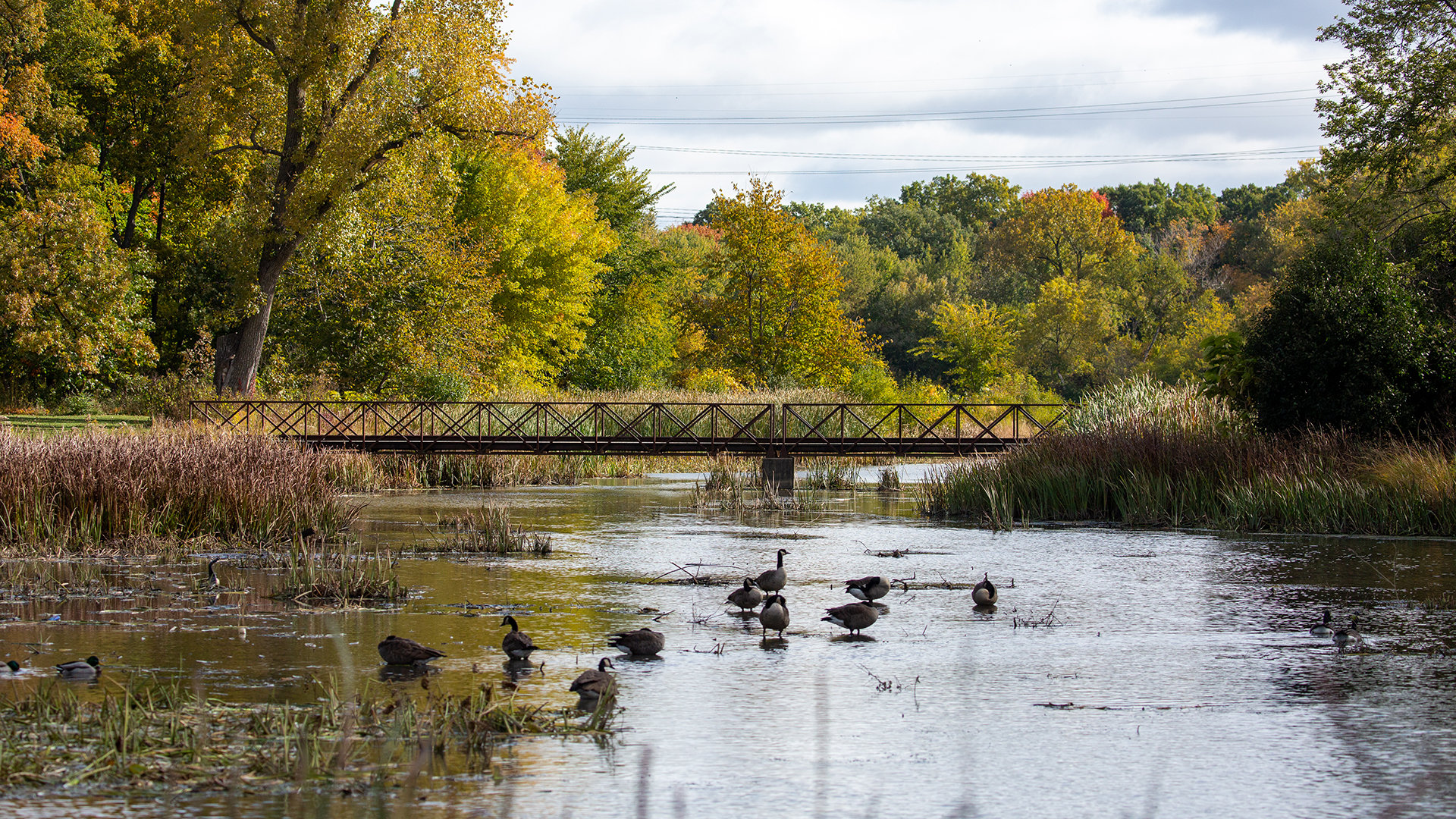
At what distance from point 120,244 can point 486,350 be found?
1098 centimetres

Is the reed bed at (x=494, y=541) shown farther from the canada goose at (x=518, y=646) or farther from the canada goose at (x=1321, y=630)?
the canada goose at (x=1321, y=630)

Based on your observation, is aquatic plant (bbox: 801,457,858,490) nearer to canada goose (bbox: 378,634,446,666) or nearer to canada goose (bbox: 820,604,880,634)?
canada goose (bbox: 820,604,880,634)

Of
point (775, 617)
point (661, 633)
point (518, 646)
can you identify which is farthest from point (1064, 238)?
point (518, 646)

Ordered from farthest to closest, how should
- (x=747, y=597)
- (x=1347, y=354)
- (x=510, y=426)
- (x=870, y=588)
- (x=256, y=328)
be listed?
(x=256, y=328) → (x=510, y=426) → (x=1347, y=354) → (x=870, y=588) → (x=747, y=597)

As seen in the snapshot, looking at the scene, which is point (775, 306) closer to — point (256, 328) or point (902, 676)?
point (256, 328)

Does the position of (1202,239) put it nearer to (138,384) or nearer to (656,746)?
(138,384)

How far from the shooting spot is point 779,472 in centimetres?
2667

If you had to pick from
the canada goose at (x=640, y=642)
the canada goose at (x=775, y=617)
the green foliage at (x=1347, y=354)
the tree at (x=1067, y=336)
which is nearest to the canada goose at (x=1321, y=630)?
the canada goose at (x=775, y=617)

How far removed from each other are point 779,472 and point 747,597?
53.5 ft

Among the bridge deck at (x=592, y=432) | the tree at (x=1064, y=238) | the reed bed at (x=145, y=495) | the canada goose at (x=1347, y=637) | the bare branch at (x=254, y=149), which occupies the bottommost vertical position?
the canada goose at (x=1347, y=637)

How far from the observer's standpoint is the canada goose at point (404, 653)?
311 inches

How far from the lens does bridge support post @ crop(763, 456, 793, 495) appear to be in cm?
2641

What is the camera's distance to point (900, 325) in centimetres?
7188

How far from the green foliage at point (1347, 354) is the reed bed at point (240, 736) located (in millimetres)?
16132
